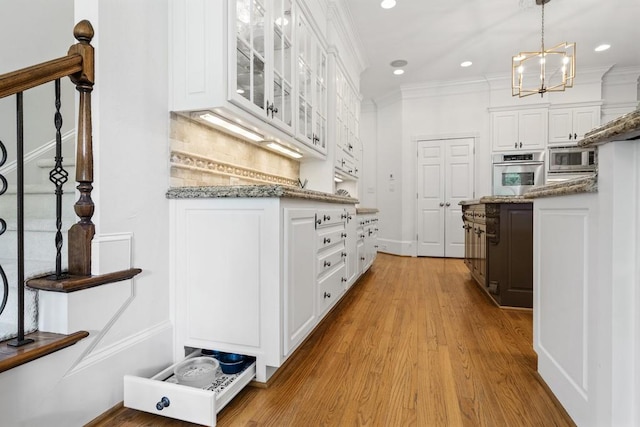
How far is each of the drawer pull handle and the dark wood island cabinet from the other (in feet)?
8.43

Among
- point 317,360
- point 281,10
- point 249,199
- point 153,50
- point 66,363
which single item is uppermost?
point 281,10

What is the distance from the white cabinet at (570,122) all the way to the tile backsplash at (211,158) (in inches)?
191

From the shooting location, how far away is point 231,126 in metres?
1.95

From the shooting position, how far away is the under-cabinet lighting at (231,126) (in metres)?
1.76

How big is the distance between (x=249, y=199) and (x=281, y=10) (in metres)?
1.49

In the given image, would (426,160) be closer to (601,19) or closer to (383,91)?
(383,91)

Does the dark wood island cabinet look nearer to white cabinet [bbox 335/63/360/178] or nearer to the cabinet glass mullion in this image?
white cabinet [bbox 335/63/360/178]

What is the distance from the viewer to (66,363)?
112cm

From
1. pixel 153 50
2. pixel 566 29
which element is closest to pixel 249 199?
pixel 153 50

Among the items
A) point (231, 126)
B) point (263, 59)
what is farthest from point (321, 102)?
point (231, 126)

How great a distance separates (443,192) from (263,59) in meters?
4.47

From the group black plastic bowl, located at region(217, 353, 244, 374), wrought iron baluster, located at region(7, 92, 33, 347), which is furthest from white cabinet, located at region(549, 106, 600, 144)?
wrought iron baluster, located at region(7, 92, 33, 347)

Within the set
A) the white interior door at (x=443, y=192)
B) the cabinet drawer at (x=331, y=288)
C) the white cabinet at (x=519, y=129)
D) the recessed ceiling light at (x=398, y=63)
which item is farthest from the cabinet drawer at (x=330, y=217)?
the white cabinet at (x=519, y=129)

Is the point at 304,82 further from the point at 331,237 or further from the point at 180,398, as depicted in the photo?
the point at 180,398
